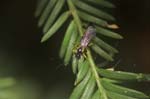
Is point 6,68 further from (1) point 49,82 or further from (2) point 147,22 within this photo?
(2) point 147,22

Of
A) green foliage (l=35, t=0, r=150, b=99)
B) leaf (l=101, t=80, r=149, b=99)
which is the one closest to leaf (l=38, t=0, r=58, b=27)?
green foliage (l=35, t=0, r=150, b=99)

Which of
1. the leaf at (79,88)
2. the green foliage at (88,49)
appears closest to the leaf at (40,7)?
the green foliage at (88,49)

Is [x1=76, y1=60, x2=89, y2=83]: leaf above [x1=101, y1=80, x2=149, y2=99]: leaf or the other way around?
above

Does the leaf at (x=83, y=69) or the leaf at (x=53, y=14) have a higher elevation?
the leaf at (x=53, y=14)

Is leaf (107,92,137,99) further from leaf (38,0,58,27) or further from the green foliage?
leaf (38,0,58,27)

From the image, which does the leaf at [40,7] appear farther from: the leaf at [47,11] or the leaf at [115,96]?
the leaf at [115,96]

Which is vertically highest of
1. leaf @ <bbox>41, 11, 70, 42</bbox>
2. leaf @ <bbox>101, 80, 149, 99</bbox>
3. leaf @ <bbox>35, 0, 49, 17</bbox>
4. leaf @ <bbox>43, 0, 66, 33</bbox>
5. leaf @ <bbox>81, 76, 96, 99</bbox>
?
leaf @ <bbox>35, 0, 49, 17</bbox>

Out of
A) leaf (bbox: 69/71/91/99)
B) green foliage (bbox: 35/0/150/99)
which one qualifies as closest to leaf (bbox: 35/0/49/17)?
green foliage (bbox: 35/0/150/99)
